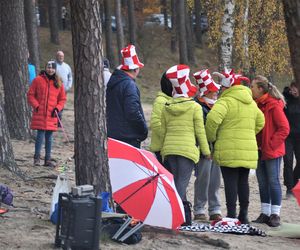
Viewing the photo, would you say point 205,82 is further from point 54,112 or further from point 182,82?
point 54,112

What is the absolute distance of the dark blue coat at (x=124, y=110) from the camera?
10.6 m

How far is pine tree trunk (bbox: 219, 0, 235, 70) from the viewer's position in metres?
23.5

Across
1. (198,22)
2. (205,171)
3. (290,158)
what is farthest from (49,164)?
(198,22)

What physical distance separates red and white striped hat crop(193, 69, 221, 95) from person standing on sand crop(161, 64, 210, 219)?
1.80 feet

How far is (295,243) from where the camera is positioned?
10.2 m

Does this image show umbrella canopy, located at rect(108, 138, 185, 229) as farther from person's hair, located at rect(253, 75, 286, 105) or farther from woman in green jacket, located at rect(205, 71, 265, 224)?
person's hair, located at rect(253, 75, 286, 105)

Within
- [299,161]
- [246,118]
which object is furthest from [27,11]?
[246,118]

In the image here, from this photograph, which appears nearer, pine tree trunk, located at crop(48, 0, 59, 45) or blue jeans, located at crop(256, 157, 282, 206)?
blue jeans, located at crop(256, 157, 282, 206)

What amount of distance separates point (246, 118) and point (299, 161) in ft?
14.1

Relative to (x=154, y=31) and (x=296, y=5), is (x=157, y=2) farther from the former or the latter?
(x=296, y=5)

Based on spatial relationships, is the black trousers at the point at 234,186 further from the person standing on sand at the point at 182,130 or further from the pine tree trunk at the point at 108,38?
the pine tree trunk at the point at 108,38

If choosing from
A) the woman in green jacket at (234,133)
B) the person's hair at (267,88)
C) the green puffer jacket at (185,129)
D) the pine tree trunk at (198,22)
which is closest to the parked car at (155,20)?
the pine tree trunk at (198,22)

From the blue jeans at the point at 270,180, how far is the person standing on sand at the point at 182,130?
1259 millimetres

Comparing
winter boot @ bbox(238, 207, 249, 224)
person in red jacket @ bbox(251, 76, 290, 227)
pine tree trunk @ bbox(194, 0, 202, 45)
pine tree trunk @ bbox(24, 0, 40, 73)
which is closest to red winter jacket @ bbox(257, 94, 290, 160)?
person in red jacket @ bbox(251, 76, 290, 227)
